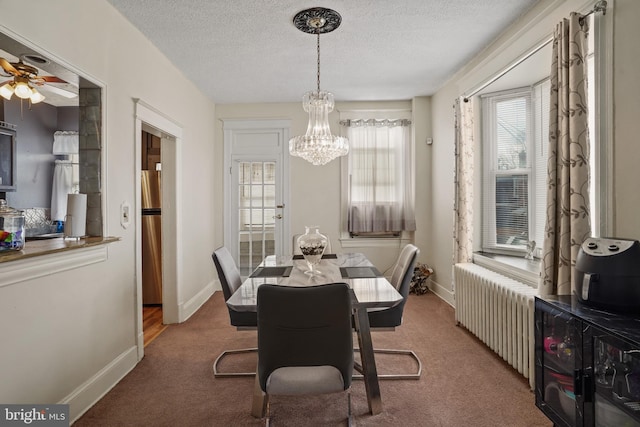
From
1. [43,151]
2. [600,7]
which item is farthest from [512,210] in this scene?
[43,151]

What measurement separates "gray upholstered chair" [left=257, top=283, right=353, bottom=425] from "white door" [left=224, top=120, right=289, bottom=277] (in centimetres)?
351

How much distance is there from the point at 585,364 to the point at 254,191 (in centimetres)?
425

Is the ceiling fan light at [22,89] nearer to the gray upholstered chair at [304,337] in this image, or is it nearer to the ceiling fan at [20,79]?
the ceiling fan at [20,79]

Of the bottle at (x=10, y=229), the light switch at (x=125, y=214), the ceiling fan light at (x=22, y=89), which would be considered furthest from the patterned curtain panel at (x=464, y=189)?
the ceiling fan light at (x=22, y=89)

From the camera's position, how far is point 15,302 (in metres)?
1.69

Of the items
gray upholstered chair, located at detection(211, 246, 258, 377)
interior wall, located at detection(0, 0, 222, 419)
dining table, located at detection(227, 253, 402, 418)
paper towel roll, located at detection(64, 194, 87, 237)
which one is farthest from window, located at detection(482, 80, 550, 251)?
paper towel roll, located at detection(64, 194, 87, 237)

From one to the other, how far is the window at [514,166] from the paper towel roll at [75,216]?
3.44 meters

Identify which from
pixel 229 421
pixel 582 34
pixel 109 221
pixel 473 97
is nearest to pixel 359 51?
pixel 473 97

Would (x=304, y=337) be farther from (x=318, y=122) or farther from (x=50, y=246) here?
(x=318, y=122)

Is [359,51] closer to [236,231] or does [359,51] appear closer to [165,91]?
[165,91]

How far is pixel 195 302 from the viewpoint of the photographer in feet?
13.7

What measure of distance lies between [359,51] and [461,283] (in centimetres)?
235

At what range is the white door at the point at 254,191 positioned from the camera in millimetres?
5121

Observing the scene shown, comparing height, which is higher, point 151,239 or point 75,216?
point 75,216
